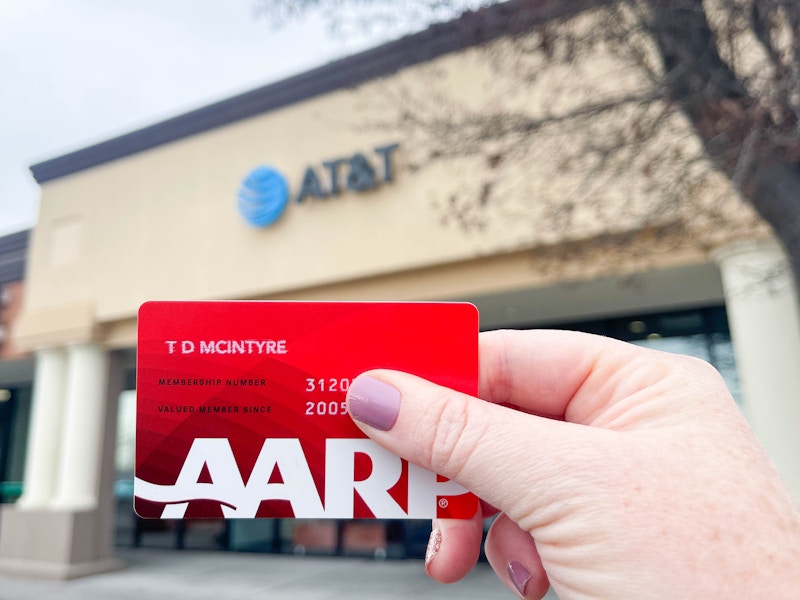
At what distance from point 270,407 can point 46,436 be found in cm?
1077

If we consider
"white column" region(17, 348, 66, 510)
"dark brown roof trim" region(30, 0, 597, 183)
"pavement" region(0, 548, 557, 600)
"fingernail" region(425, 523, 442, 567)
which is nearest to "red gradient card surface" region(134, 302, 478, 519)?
"fingernail" region(425, 523, 442, 567)

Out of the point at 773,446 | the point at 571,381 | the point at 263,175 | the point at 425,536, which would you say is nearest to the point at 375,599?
the point at 425,536

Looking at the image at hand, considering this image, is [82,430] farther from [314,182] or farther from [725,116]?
[725,116]

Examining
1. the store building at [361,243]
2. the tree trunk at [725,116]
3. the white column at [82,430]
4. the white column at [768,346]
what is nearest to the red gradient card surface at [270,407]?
the tree trunk at [725,116]

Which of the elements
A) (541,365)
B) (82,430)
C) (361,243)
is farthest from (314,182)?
(541,365)

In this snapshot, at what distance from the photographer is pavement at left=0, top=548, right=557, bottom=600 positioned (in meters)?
8.10

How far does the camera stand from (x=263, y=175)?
9219 millimetres

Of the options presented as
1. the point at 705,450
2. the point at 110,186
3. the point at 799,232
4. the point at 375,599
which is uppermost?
the point at 110,186

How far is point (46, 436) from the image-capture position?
10477 millimetres

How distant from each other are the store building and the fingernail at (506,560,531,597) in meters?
4.03

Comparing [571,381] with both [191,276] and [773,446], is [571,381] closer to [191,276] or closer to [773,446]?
[773,446]

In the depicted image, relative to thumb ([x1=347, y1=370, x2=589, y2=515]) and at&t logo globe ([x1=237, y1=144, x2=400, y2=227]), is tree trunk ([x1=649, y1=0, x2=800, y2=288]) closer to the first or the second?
thumb ([x1=347, y1=370, x2=589, y2=515])

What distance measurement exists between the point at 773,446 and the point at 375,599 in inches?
181

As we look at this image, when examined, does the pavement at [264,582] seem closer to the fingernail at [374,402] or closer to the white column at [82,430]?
the white column at [82,430]
